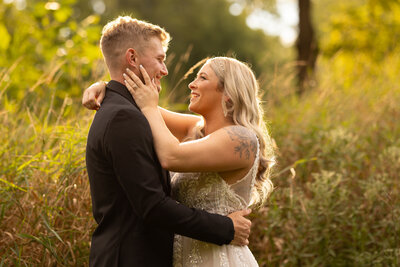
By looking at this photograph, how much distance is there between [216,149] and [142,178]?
0.49m

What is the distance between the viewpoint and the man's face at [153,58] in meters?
2.78

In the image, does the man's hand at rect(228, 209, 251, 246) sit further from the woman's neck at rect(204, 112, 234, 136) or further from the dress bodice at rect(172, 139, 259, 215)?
the woman's neck at rect(204, 112, 234, 136)

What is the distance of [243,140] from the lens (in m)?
2.79

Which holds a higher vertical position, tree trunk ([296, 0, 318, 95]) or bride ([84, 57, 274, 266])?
bride ([84, 57, 274, 266])

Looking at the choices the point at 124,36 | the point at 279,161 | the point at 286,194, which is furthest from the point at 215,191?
the point at 279,161

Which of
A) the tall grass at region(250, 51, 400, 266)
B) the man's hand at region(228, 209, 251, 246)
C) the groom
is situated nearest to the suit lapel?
the groom

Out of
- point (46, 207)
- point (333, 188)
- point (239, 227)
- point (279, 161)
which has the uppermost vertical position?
point (239, 227)

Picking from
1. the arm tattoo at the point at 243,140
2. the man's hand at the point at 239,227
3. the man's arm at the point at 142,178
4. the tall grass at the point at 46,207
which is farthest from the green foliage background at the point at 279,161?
the man's hand at the point at 239,227

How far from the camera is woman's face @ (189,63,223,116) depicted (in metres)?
2.96

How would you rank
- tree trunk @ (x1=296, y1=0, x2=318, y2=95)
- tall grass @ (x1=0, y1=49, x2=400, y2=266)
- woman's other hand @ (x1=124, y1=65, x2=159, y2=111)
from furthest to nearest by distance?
tree trunk @ (x1=296, y1=0, x2=318, y2=95), tall grass @ (x1=0, y1=49, x2=400, y2=266), woman's other hand @ (x1=124, y1=65, x2=159, y2=111)

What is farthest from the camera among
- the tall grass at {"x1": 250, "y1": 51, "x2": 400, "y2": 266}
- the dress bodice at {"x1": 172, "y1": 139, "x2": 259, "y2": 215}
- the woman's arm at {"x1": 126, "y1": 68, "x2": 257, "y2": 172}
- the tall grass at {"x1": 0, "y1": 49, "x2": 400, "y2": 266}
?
the tall grass at {"x1": 250, "y1": 51, "x2": 400, "y2": 266}

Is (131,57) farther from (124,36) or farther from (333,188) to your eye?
(333,188)

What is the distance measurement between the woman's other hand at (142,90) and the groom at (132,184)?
0.04 metres

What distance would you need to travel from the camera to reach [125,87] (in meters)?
2.79
